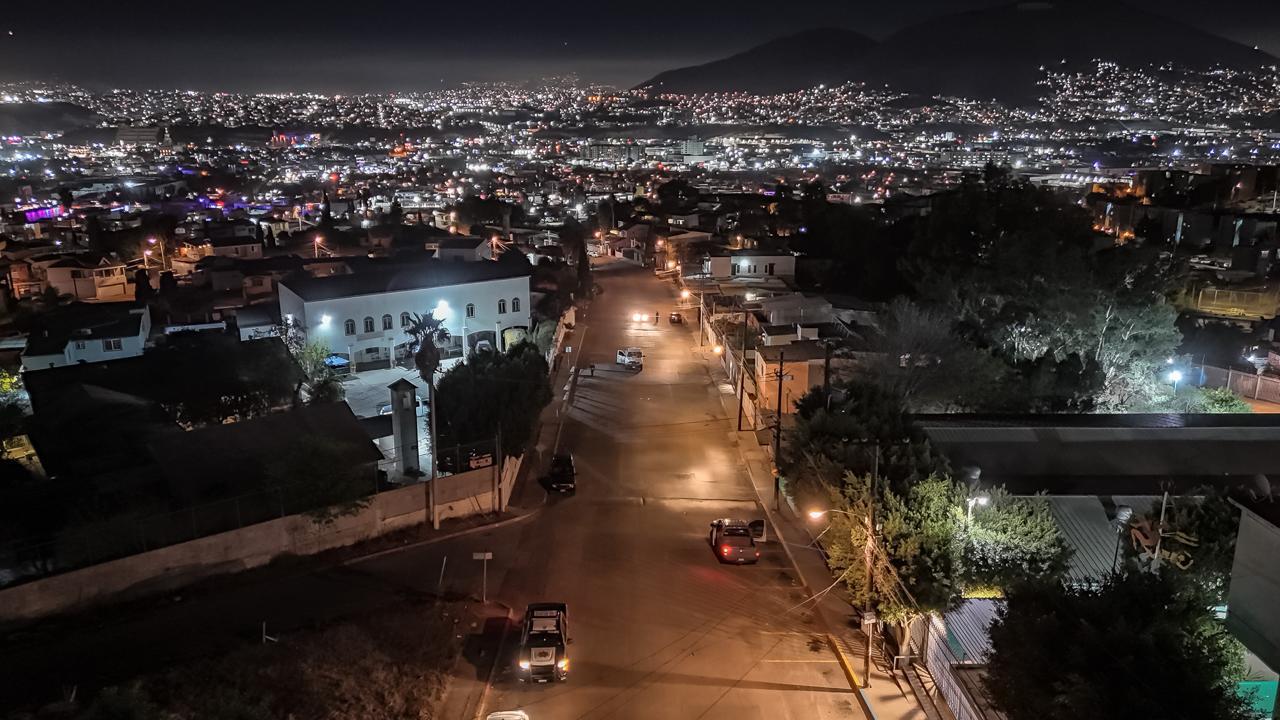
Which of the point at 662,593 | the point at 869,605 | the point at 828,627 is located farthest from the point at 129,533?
the point at 869,605

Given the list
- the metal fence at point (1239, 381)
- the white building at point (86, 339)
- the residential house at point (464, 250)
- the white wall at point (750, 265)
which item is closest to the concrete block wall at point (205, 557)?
the white building at point (86, 339)

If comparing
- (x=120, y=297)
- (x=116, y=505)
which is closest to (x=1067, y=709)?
(x=116, y=505)

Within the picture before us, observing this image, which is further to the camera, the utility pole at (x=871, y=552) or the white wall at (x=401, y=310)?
the white wall at (x=401, y=310)

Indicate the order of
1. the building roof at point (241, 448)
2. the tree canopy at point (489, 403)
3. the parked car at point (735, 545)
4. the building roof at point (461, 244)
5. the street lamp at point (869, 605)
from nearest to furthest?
the street lamp at point (869, 605), the parked car at point (735, 545), the building roof at point (241, 448), the tree canopy at point (489, 403), the building roof at point (461, 244)

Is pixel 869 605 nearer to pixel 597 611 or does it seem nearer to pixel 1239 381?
pixel 597 611

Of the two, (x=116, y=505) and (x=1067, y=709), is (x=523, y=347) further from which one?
(x=1067, y=709)

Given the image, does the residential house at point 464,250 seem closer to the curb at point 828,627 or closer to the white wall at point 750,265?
the white wall at point 750,265
